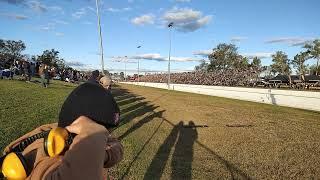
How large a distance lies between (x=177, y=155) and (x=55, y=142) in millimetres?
7593

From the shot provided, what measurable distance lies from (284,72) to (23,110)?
332 feet

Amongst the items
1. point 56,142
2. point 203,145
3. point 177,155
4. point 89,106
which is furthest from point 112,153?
point 203,145

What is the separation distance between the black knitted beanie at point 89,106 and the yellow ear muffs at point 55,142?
27 centimetres

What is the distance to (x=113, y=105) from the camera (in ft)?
6.55

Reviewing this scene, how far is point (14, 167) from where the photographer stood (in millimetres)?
1557

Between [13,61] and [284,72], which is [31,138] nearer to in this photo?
[13,61]

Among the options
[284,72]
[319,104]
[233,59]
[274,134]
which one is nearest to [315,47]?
[284,72]

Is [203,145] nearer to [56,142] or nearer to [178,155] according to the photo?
[178,155]

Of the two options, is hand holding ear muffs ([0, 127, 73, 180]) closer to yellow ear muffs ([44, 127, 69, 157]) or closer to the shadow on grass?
yellow ear muffs ([44, 127, 69, 157])

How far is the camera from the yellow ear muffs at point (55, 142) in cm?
154

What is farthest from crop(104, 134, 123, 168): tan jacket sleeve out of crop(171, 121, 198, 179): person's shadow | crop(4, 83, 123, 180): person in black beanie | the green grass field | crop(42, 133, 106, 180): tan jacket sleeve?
crop(171, 121, 198, 179): person's shadow

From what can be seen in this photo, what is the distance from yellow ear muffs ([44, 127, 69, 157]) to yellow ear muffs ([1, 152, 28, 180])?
117 mm

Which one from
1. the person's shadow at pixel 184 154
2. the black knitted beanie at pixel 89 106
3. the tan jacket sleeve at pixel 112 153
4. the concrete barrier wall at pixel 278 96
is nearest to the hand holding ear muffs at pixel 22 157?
the black knitted beanie at pixel 89 106

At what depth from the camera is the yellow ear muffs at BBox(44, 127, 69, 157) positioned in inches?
60.6
